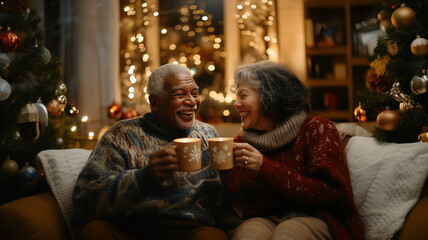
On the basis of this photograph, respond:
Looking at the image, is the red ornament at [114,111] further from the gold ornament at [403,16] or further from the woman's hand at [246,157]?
the gold ornament at [403,16]

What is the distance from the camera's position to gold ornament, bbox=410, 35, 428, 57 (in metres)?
1.61

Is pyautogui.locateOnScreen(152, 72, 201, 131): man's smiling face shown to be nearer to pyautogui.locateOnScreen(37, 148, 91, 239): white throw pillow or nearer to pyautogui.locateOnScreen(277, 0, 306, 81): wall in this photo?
pyautogui.locateOnScreen(37, 148, 91, 239): white throw pillow

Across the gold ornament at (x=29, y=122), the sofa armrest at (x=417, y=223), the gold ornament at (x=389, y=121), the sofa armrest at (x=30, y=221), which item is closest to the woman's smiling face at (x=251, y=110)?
the gold ornament at (x=389, y=121)

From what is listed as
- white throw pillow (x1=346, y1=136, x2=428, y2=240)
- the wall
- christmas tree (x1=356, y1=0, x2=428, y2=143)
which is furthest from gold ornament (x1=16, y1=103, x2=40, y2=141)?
the wall

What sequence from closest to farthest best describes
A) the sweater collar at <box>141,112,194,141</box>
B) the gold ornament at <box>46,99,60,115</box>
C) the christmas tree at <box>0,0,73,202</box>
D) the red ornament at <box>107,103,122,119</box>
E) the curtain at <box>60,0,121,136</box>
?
the sweater collar at <box>141,112,194,141</box> → the christmas tree at <box>0,0,73,202</box> → the gold ornament at <box>46,99,60,115</box> → the red ornament at <box>107,103,122,119</box> → the curtain at <box>60,0,121,136</box>

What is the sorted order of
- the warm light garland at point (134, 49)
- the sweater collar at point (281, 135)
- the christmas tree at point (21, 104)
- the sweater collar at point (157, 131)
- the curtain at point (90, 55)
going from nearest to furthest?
the sweater collar at point (281, 135) → the sweater collar at point (157, 131) → the christmas tree at point (21, 104) → the curtain at point (90, 55) → the warm light garland at point (134, 49)

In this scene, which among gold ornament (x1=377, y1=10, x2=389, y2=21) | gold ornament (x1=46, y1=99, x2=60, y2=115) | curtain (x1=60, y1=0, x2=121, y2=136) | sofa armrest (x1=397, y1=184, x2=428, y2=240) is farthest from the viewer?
curtain (x1=60, y1=0, x2=121, y2=136)

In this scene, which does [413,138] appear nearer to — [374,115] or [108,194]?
[374,115]

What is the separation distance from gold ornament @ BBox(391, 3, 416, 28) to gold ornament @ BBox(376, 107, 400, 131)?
0.43 metres

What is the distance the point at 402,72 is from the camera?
5.73 feet

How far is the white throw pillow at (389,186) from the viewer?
4.92 feet

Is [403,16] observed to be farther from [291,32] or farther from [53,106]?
[291,32]

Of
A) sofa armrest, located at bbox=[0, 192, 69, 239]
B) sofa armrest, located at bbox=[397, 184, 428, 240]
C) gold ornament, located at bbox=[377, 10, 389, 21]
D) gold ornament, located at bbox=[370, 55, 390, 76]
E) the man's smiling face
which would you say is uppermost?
gold ornament, located at bbox=[377, 10, 389, 21]

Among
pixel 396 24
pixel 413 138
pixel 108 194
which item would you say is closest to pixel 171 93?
pixel 108 194
